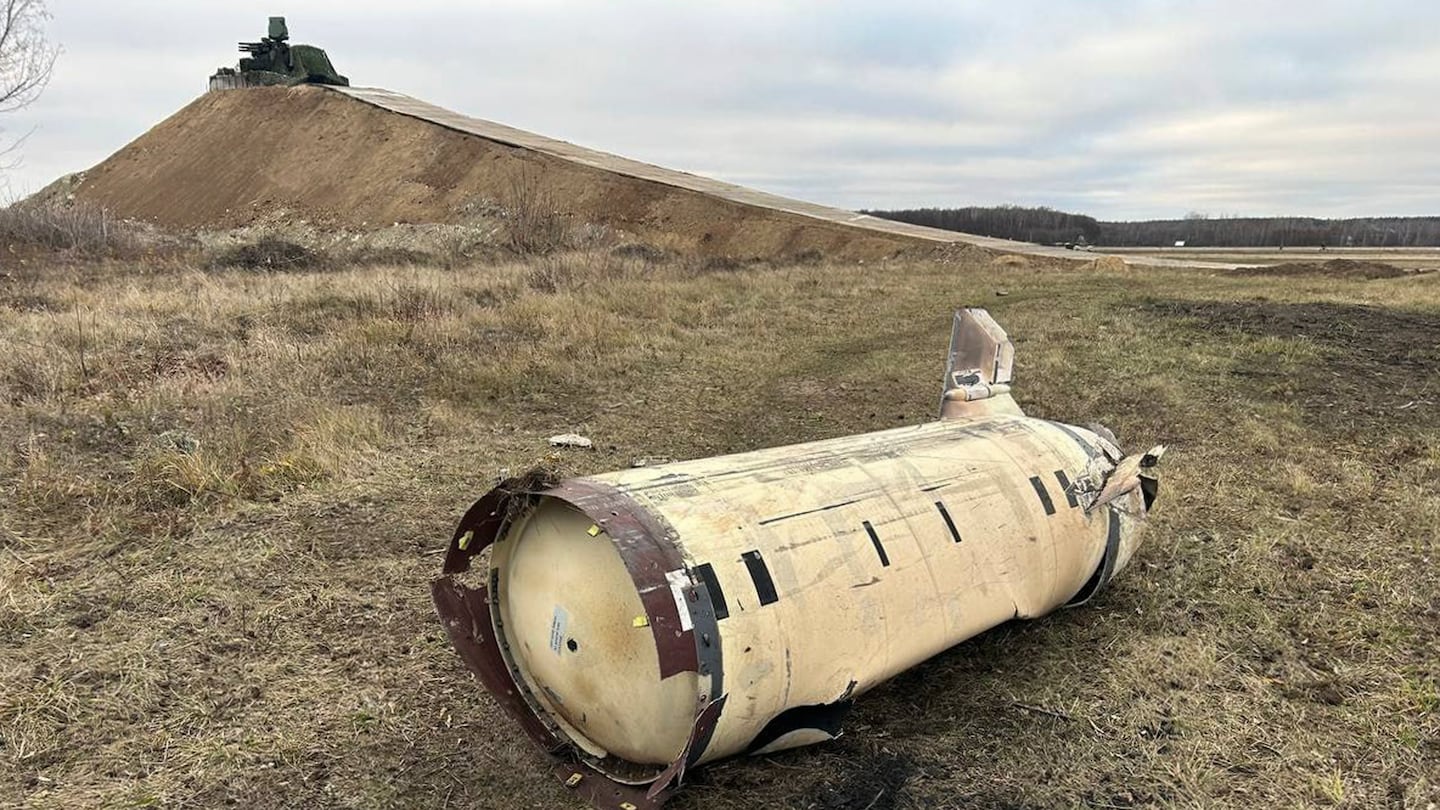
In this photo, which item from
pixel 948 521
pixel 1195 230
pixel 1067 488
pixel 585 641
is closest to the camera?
pixel 585 641

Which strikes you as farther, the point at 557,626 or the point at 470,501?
the point at 470,501

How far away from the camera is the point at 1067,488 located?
3.71 m

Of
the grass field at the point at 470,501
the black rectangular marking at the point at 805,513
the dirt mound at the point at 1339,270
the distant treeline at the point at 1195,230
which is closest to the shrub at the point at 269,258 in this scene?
the grass field at the point at 470,501

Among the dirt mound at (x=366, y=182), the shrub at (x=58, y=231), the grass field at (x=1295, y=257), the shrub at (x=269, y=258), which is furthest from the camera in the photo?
the dirt mound at (x=366, y=182)

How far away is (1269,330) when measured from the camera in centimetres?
1132

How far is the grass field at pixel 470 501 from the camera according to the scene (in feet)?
9.75

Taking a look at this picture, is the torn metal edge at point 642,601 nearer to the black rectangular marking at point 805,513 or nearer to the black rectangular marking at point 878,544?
the black rectangular marking at point 805,513

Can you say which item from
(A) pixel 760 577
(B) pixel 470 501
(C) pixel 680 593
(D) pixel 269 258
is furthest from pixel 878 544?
(D) pixel 269 258

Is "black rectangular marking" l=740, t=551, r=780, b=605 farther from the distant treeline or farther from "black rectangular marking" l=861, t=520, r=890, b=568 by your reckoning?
the distant treeline

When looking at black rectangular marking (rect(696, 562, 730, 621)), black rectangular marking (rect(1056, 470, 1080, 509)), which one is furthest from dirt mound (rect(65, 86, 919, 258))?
black rectangular marking (rect(696, 562, 730, 621))

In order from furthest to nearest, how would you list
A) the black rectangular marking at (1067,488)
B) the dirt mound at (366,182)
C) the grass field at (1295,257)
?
the dirt mound at (366,182), the grass field at (1295,257), the black rectangular marking at (1067,488)

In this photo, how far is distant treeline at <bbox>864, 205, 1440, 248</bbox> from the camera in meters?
87.9

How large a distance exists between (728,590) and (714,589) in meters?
0.05

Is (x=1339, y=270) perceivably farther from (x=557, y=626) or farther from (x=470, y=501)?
(x=557, y=626)
